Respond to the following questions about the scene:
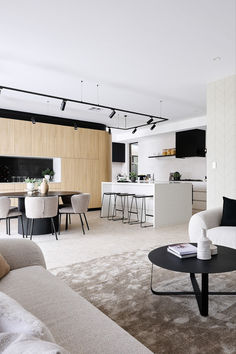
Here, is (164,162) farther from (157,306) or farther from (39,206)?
(157,306)

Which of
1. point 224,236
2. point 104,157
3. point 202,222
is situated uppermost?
point 104,157

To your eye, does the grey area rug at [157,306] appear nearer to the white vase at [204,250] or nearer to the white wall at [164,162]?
the white vase at [204,250]

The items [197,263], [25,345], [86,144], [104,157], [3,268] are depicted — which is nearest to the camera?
[25,345]

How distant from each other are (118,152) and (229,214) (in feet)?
27.9

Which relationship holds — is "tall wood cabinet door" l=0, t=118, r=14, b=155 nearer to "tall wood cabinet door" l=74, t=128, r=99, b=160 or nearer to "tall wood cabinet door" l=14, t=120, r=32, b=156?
"tall wood cabinet door" l=14, t=120, r=32, b=156

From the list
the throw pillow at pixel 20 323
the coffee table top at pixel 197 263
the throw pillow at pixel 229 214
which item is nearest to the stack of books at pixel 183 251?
the coffee table top at pixel 197 263

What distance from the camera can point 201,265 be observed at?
2.09 metres

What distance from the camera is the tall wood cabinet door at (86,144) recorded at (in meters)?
8.45

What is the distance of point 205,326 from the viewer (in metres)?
1.92

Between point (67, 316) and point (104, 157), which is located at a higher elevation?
point (104, 157)

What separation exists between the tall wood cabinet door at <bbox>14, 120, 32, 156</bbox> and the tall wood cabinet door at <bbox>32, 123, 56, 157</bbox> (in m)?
0.11

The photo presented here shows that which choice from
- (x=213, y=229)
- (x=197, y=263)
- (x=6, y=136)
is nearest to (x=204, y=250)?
(x=197, y=263)

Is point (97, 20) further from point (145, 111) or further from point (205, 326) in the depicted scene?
point (145, 111)

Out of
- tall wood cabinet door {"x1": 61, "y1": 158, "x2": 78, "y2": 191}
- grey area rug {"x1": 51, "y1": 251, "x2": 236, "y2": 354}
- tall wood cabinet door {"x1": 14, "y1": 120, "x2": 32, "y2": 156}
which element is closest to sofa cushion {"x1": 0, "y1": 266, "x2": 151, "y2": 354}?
grey area rug {"x1": 51, "y1": 251, "x2": 236, "y2": 354}
